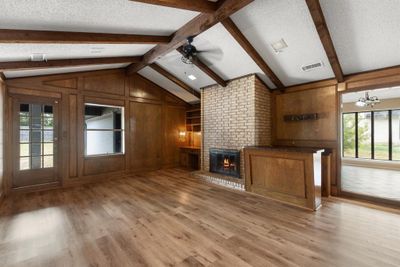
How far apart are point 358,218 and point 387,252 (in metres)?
0.92

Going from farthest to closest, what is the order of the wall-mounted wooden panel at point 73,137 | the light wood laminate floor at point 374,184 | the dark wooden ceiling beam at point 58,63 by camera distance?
the wall-mounted wooden panel at point 73,137
the light wood laminate floor at point 374,184
the dark wooden ceiling beam at point 58,63

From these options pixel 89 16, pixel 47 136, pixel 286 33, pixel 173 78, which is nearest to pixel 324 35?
pixel 286 33

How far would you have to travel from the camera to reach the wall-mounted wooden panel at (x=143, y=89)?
6031mm

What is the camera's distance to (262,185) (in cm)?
401

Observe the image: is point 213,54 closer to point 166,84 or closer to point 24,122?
point 166,84

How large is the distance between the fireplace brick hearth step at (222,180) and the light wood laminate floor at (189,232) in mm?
535

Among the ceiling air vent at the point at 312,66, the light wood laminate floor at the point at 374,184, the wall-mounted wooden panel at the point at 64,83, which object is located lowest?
the light wood laminate floor at the point at 374,184

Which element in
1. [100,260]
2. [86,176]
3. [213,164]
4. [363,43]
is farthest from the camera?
[213,164]

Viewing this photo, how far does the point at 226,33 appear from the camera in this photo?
356cm

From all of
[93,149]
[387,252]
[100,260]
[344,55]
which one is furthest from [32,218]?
[344,55]

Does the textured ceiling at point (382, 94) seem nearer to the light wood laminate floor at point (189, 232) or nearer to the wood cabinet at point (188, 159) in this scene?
the light wood laminate floor at point (189, 232)

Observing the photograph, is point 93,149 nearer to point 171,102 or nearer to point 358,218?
point 171,102

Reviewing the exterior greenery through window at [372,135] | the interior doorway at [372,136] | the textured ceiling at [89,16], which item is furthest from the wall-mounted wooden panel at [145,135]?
the exterior greenery through window at [372,135]

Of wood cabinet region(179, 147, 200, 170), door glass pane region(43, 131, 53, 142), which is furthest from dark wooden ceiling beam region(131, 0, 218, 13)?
wood cabinet region(179, 147, 200, 170)
